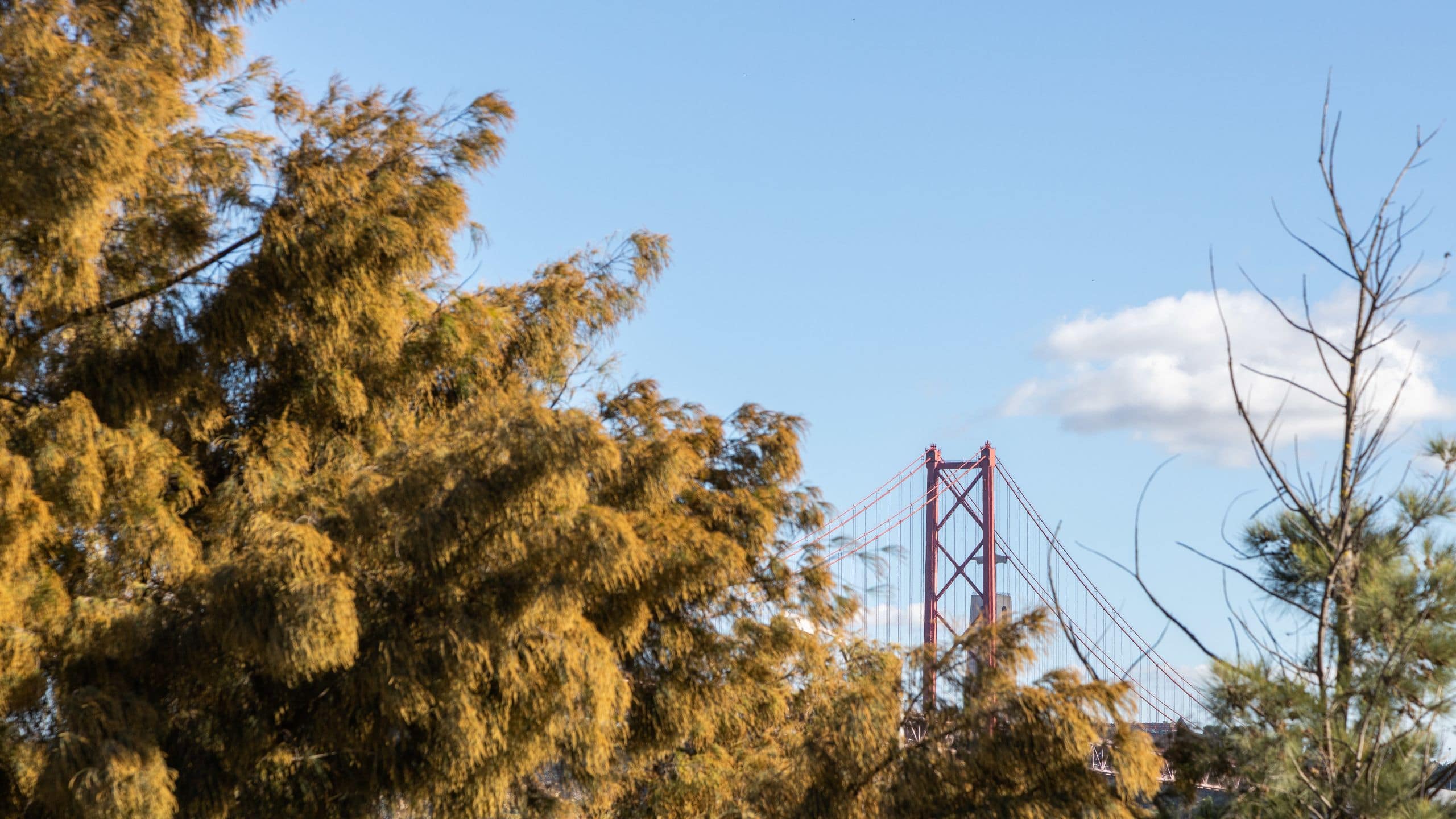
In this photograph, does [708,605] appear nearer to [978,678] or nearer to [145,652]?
[978,678]

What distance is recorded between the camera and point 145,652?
15.4 ft

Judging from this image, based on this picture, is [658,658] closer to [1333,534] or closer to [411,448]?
[411,448]

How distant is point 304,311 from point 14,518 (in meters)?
1.12

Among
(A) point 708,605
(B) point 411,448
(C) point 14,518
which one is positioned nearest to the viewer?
(C) point 14,518

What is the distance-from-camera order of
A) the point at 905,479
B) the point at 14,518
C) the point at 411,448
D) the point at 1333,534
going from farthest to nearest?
1. the point at 905,479
2. the point at 411,448
3. the point at 14,518
4. the point at 1333,534

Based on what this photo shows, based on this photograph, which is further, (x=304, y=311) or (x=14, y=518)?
(x=304, y=311)

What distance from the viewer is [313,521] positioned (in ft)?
15.1

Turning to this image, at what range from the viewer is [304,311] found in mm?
4875

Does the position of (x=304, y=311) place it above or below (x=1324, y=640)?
above

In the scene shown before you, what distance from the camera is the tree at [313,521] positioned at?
4.28m

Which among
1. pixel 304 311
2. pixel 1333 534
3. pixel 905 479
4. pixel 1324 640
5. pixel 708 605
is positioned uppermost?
pixel 905 479

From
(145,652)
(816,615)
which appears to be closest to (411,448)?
(145,652)

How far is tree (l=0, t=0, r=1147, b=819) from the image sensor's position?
4281 mm

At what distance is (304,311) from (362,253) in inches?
11.5
